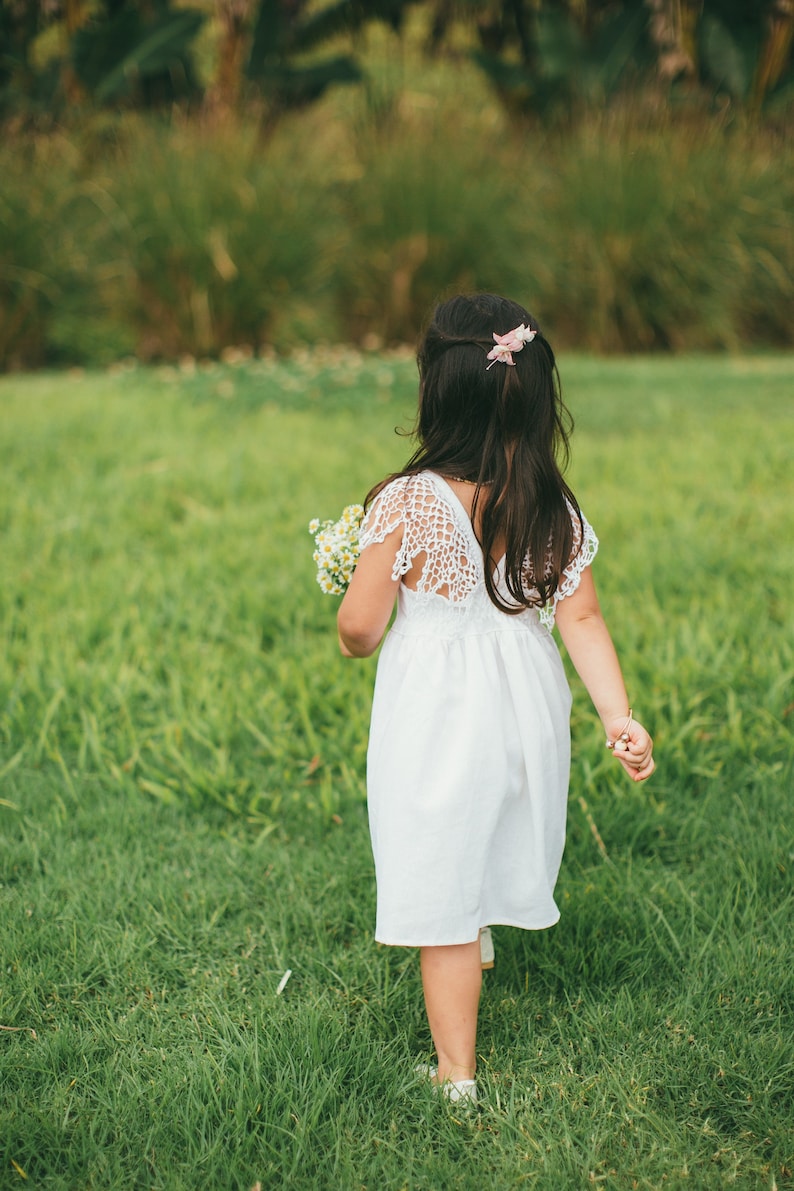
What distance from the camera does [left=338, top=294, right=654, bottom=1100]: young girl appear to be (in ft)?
5.73

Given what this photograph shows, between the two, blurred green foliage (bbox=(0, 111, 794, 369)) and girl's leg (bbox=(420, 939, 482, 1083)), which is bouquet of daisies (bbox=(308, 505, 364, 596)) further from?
blurred green foliage (bbox=(0, 111, 794, 369))

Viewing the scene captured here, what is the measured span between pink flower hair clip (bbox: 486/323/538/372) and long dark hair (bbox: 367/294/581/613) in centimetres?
2

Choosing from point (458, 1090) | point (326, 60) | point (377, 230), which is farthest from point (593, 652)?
point (326, 60)

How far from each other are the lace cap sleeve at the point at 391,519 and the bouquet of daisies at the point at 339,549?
14cm

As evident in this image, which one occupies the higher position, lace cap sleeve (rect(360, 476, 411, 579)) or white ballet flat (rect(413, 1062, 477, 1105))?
lace cap sleeve (rect(360, 476, 411, 579))

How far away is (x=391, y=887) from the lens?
1786 mm

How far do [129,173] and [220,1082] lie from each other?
7611 millimetres

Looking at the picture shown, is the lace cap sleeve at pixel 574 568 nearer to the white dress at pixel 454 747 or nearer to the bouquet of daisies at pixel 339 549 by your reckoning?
the white dress at pixel 454 747

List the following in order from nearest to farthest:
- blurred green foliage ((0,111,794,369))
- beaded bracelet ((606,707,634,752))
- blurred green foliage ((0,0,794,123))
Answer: beaded bracelet ((606,707,634,752)), blurred green foliage ((0,111,794,369)), blurred green foliage ((0,0,794,123))

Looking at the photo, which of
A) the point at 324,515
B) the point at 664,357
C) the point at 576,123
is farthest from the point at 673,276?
the point at 324,515

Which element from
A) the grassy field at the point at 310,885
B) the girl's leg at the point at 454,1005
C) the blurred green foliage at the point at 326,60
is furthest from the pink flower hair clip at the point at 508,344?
the blurred green foliage at the point at 326,60

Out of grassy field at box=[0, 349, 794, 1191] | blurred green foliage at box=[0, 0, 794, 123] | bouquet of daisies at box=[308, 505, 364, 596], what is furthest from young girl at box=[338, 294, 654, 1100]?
blurred green foliage at box=[0, 0, 794, 123]

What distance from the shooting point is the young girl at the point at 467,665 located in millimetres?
1747

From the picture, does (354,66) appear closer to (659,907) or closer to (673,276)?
(673,276)
